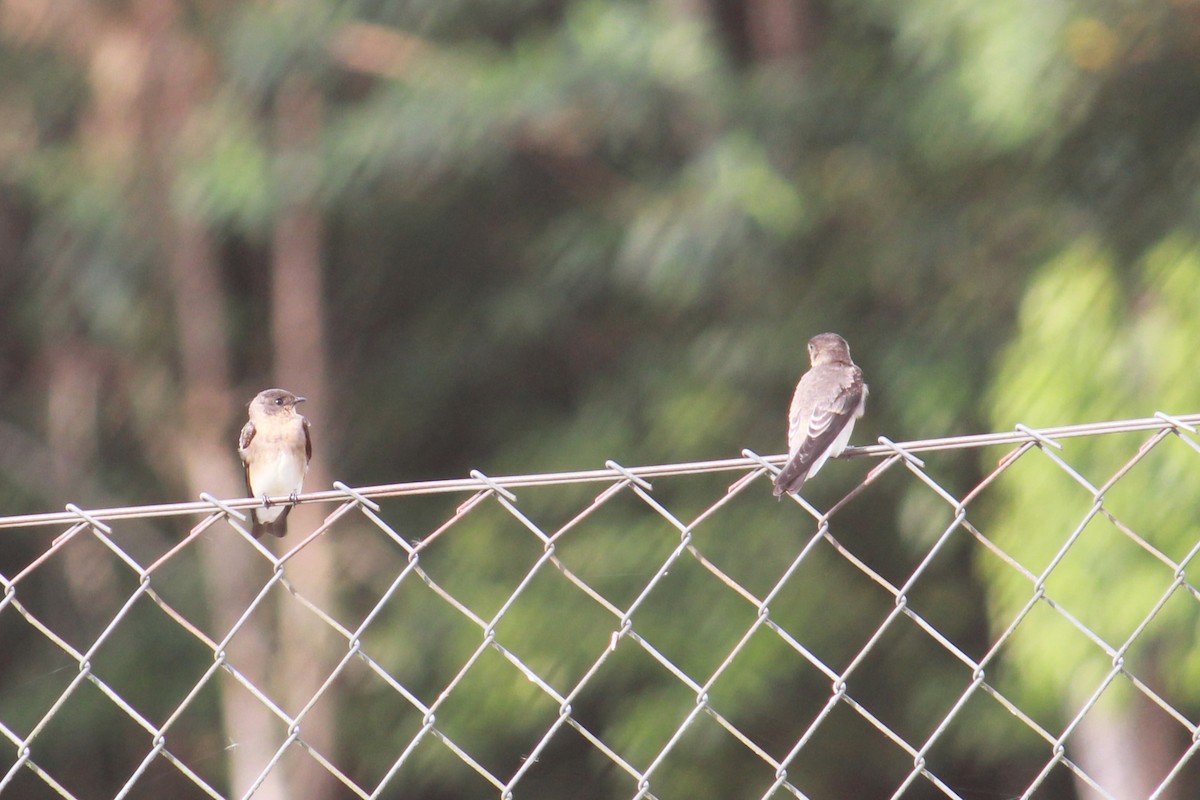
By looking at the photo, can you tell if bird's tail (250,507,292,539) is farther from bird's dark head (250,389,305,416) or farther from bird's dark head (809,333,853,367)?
bird's dark head (809,333,853,367)

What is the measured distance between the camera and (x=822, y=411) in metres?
4.04

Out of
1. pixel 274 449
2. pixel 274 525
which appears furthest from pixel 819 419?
pixel 274 449

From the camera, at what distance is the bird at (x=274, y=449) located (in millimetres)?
4668

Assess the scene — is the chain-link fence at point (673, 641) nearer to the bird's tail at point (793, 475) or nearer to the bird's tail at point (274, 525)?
the bird's tail at point (274, 525)

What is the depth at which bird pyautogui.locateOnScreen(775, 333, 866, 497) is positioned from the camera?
355cm

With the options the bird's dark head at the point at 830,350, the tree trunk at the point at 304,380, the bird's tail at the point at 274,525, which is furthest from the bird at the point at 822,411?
the tree trunk at the point at 304,380

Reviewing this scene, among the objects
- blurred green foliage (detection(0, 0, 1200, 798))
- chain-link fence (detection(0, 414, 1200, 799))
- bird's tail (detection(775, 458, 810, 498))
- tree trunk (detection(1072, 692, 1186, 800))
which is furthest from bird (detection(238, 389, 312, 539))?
tree trunk (detection(1072, 692, 1186, 800))

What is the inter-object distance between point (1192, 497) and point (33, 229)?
18.5 ft

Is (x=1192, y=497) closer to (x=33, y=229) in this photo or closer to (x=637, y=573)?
(x=637, y=573)

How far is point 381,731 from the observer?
6.69 metres

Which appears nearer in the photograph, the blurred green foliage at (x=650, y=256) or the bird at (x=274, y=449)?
the bird at (x=274, y=449)

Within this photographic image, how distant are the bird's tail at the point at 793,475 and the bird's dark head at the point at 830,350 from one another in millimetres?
1107

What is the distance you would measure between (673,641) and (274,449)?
1.76 metres

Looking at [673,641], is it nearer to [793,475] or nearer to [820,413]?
[820,413]
